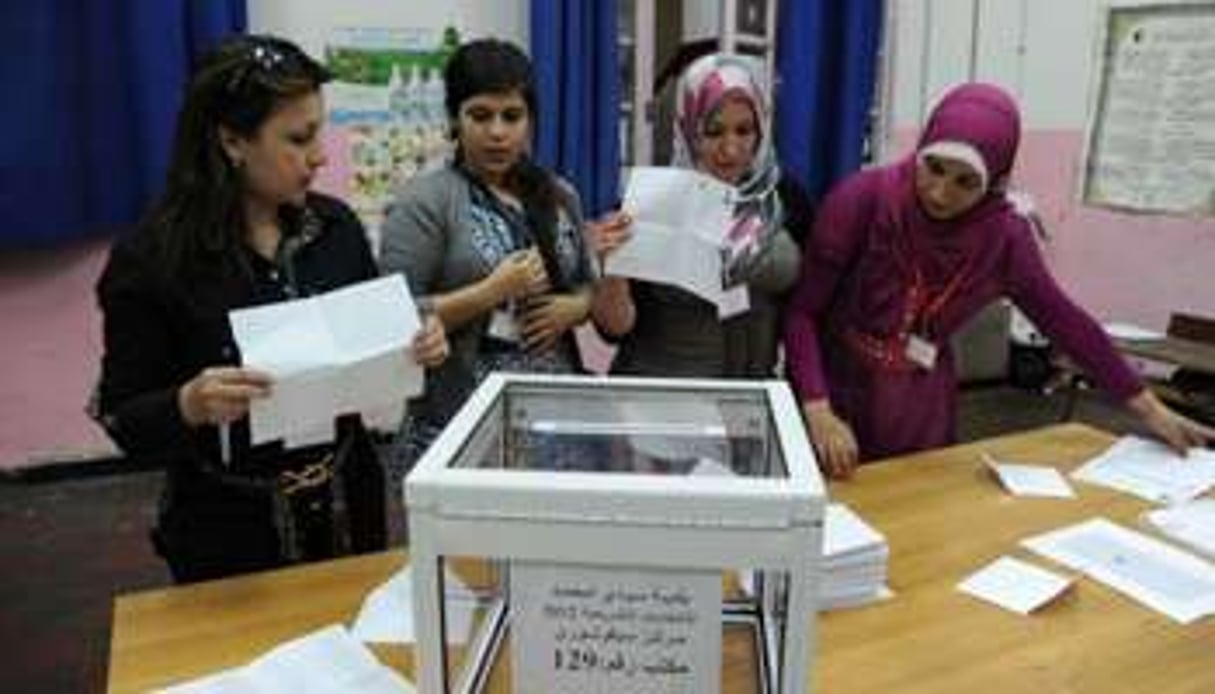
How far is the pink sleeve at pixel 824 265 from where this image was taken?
1.90m

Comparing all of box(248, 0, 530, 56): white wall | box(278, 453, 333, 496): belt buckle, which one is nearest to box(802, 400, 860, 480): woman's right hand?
box(278, 453, 333, 496): belt buckle

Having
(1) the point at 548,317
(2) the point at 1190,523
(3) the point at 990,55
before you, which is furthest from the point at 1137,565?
(3) the point at 990,55

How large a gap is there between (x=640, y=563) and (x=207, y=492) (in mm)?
913

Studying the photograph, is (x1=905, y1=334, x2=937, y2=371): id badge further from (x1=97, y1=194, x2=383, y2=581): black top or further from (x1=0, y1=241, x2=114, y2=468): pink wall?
(x1=0, y1=241, x2=114, y2=468): pink wall

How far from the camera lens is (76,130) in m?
3.38

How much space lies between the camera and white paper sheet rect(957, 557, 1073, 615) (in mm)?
1424

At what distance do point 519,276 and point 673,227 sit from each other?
0.26 meters

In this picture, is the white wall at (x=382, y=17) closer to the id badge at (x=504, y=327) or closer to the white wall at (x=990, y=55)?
the white wall at (x=990, y=55)

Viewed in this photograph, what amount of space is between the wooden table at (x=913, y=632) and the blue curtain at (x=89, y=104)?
2277 millimetres

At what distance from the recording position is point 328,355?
52.1 inches

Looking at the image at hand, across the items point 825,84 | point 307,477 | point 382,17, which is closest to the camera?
point 307,477

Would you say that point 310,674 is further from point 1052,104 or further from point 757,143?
point 1052,104

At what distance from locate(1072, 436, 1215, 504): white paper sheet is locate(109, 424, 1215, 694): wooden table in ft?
1.08

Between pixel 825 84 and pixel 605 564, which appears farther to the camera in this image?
pixel 825 84
